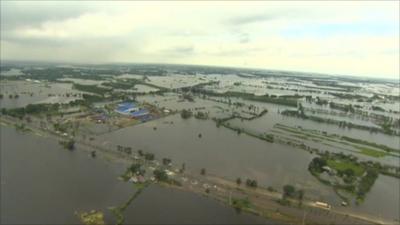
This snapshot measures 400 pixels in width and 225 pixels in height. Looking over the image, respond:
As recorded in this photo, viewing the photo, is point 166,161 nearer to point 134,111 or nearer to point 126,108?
point 134,111

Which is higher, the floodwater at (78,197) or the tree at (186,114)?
the tree at (186,114)

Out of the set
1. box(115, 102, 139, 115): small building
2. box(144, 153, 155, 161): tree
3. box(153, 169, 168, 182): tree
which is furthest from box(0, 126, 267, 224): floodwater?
box(115, 102, 139, 115): small building

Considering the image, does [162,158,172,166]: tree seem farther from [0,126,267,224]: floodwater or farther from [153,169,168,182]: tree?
[0,126,267,224]: floodwater

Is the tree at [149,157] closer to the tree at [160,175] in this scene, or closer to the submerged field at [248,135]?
the submerged field at [248,135]

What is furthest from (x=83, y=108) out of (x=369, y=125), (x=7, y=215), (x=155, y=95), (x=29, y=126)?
(x=369, y=125)

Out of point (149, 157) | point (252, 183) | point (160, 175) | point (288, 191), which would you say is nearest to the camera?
point (288, 191)

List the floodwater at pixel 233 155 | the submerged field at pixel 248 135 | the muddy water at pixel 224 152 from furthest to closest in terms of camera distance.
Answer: the submerged field at pixel 248 135 → the muddy water at pixel 224 152 → the floodwater at pixel 233 155

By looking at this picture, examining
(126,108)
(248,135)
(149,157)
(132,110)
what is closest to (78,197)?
(149,157)

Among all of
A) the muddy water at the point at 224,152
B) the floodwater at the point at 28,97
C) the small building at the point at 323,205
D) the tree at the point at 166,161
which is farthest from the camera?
the floodwater at the point at 28,97

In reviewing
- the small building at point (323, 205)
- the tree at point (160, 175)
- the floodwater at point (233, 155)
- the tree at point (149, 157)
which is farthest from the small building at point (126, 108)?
the small building at point (323, 205)
